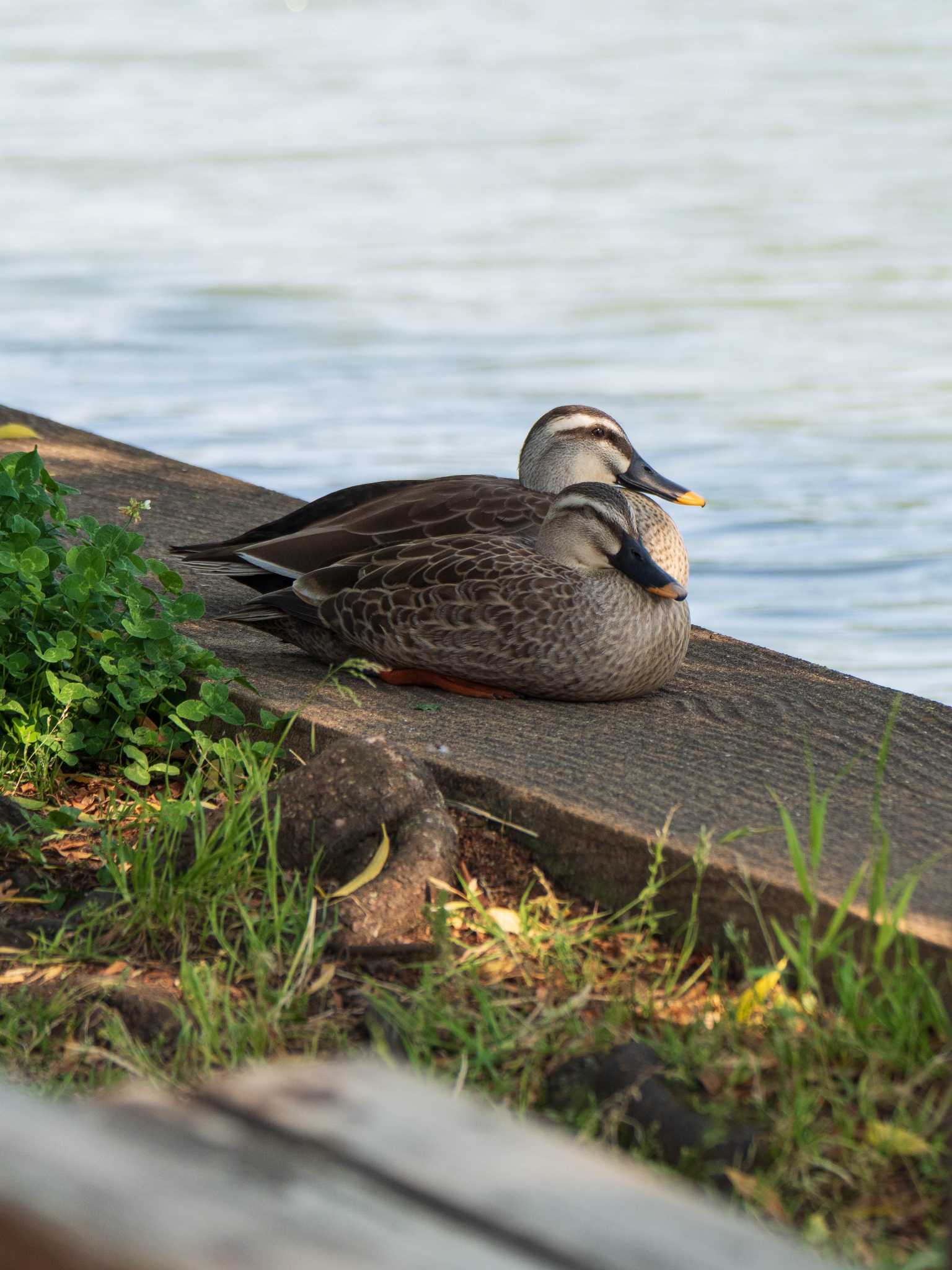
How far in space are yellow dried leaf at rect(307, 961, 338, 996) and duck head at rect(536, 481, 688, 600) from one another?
149 cm

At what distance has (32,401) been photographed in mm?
10914

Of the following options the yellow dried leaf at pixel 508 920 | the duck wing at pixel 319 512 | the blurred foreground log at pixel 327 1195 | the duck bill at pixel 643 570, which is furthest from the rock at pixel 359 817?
the blurred foreground log at pixel 327 1195

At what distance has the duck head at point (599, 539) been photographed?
4.34 meters

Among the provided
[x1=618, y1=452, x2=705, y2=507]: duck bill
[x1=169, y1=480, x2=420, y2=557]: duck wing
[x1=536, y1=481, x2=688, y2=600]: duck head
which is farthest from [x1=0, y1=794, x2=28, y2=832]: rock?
[x1=618, y1=452, x2=705, y2=507]: duck bill

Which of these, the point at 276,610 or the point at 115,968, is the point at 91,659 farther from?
the point at 115,968

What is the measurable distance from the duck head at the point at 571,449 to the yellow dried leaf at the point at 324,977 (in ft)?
7.42

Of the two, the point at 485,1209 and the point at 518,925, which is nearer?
the point at 485,1209

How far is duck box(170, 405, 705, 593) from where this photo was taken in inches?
183

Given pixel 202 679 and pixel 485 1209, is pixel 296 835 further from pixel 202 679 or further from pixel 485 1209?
pixel 485 1209

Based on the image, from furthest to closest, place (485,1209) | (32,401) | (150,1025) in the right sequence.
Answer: (32,401) → (150,1025) → (485,1209)

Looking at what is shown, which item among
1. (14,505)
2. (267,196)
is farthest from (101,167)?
(14,505)

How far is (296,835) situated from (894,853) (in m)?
1.28

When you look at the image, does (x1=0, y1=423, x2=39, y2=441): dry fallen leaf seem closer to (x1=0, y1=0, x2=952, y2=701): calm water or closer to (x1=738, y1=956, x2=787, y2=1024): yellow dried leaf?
(x1=0, y1=0, x2=952, y2=701): calm water

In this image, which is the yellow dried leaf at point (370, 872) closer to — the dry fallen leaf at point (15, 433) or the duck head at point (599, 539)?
the duck head at point (599, 539)
